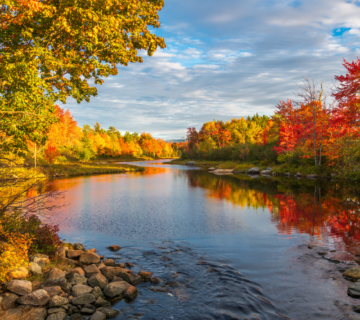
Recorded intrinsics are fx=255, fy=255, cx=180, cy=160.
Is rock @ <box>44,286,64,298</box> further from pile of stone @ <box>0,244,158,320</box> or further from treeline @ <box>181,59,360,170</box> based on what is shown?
treeline @ <box>181,59,360,170</box>

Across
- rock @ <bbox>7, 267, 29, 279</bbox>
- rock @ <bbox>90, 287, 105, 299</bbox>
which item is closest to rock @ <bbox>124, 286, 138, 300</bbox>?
rock @ <bbox>90, 287, 105, 299</bbox>

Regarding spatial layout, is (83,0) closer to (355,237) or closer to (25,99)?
(25,99)

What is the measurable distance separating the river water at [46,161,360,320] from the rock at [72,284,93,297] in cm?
102

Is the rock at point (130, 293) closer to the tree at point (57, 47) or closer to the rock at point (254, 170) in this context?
the tree at point (57, 47)

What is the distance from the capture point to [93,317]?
20.0 ft

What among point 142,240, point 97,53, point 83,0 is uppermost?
point 83,0

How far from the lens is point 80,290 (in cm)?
706

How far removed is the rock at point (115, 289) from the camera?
7184 millimetres

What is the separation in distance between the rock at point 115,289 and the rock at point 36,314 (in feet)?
5.32

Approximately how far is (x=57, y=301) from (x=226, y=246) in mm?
7374

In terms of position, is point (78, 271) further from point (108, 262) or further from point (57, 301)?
point (57, 301)

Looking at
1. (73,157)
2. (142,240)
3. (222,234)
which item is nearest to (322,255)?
(222,234)

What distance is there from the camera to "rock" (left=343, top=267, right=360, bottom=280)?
320 inches

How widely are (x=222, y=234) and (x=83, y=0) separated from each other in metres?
11.8
